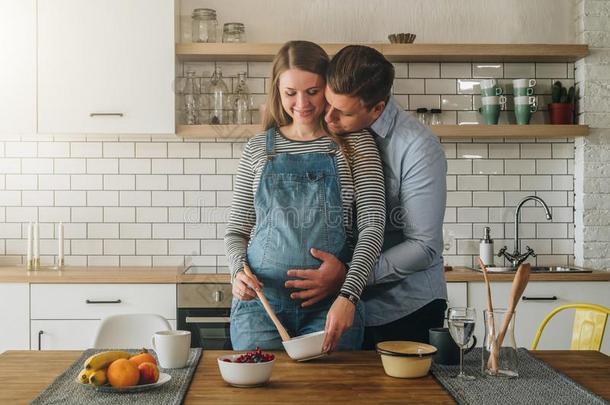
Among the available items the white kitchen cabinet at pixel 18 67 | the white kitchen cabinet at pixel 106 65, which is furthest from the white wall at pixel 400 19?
the white kitchen cabinet at pixel 18 67

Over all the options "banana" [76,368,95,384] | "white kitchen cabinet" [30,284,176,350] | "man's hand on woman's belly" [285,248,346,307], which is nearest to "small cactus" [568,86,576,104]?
"white kitchen cabinet" [30,284,176,350]

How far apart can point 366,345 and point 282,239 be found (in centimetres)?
46

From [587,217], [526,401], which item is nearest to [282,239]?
[526,401]

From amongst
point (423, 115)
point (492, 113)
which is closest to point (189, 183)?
point (423, 115)

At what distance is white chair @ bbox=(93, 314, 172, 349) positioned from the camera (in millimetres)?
2918

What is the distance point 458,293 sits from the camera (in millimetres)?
4141

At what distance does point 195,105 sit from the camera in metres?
4.52

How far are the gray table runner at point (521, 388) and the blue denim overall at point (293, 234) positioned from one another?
1.59 ft

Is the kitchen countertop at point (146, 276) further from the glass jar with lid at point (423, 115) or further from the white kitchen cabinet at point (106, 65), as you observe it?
the glass jar with lid at point (423, 115)

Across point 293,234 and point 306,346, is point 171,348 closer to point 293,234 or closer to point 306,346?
point 306,346

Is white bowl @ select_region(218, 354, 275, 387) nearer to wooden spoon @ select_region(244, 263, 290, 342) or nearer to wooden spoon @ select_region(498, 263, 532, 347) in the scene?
wooden spoon @ select_region(244, 263, 290, 342)

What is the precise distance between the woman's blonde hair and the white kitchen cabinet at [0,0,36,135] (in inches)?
88.4

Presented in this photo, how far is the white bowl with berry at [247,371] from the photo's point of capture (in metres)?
1.90

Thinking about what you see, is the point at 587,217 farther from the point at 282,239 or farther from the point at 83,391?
the point at 83,391
